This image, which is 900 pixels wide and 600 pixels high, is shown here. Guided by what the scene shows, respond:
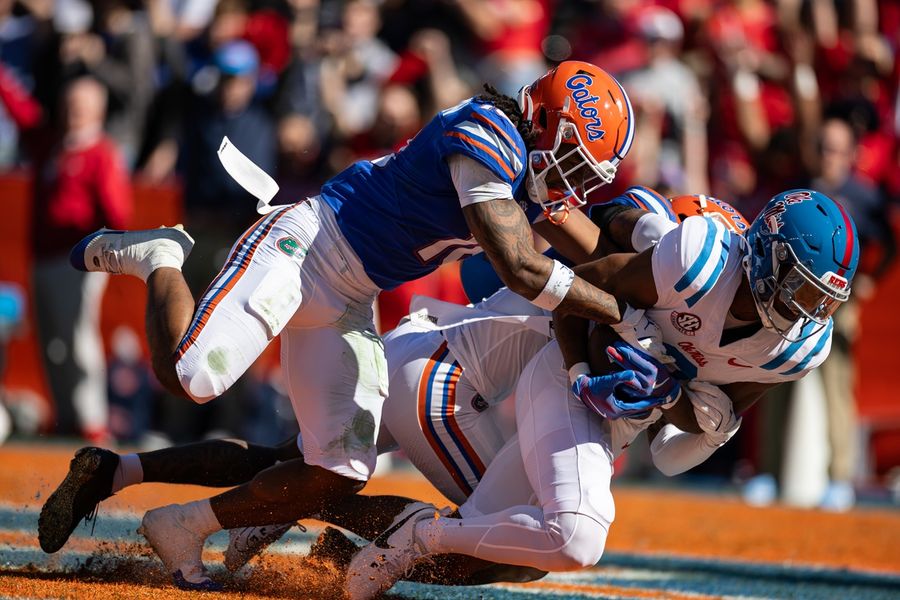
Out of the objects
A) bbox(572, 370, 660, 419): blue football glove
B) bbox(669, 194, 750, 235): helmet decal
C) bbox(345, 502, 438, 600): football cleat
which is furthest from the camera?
bbox(669, 194, 750, 235): helmet decal

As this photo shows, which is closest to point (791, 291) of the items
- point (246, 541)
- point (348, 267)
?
point (348, 267)

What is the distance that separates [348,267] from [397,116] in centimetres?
447

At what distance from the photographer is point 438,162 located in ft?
13.8

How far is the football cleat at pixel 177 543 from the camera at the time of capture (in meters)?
4.33

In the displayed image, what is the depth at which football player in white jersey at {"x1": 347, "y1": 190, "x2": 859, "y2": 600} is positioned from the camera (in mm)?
4035

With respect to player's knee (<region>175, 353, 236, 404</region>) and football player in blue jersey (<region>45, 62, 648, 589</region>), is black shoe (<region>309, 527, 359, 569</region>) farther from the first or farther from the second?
player's knee (<region>175, 353, 236, 404</region>)

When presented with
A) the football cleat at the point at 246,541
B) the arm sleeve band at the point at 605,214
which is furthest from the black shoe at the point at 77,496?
the arm sleeve band at the point at 605,214

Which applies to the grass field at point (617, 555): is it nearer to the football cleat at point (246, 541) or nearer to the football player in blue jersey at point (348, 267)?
the football cleat at point (246, 541)

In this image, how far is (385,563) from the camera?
423 centimetres

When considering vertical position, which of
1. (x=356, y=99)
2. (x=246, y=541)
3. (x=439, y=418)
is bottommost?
(x=246, y=541)

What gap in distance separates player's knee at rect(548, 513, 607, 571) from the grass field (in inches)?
24.5

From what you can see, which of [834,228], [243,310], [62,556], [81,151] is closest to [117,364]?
[81,151]

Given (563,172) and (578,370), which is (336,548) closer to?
(578,370)

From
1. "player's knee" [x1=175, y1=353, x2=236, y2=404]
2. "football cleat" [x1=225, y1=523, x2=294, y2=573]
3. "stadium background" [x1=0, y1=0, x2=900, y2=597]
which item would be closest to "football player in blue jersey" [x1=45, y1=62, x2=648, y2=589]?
"player's knee" [x1=175, y1=353, x2=236, y2=404]
